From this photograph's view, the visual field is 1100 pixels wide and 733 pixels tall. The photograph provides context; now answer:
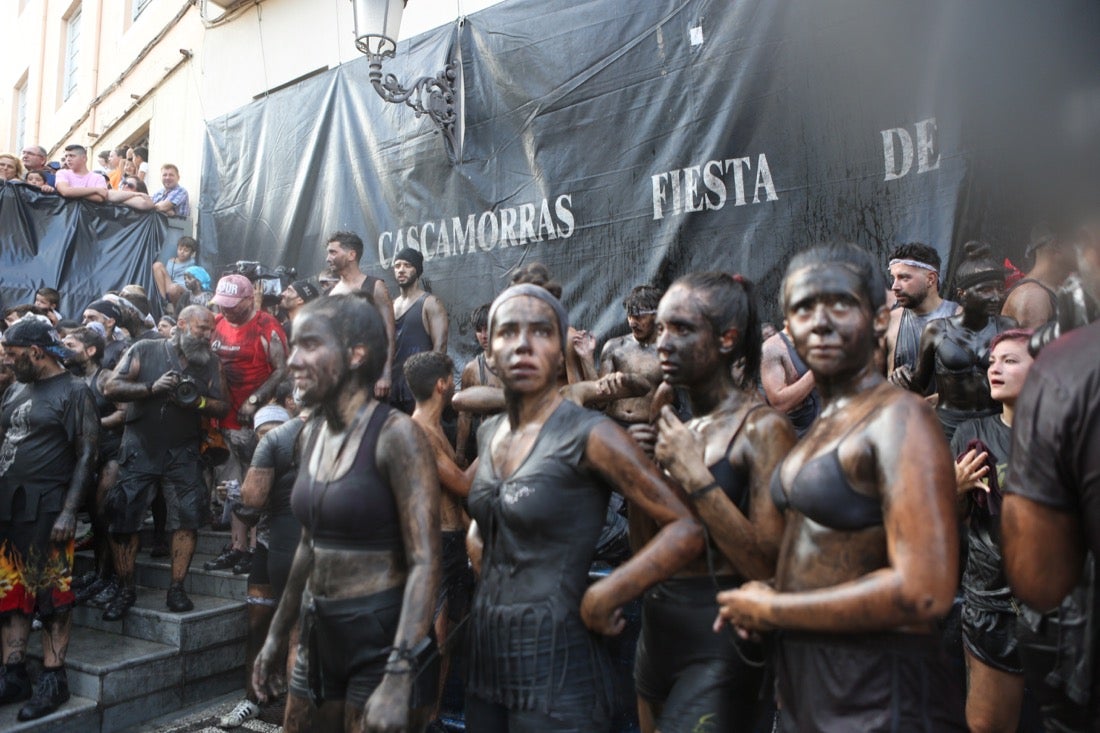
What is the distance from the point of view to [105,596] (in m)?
6.05

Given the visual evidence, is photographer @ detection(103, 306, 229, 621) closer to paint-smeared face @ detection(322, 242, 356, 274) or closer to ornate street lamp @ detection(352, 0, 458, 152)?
paint-smeared face @ detection(322, 242, 356, 274)

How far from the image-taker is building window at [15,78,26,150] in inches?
792

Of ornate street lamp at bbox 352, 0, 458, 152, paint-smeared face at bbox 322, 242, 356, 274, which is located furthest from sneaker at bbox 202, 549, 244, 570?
ornate street lamp at bbox 352, 0, 458, 152

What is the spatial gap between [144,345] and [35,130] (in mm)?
16427

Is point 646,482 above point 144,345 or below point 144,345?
below

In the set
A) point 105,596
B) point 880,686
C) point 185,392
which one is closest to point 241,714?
point 105,596

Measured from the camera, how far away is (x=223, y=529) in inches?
297

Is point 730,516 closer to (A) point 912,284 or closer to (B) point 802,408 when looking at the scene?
(B) point 802,408

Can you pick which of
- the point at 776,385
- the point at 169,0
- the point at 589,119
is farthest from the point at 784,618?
the point at 169,0

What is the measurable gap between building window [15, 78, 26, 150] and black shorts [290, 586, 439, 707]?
22.2 metres

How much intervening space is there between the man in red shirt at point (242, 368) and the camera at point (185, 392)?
18.8 inches

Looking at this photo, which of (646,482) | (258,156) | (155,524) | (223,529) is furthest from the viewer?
(258,156)

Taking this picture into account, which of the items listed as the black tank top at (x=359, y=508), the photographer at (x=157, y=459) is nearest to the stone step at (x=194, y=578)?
the photographer at (x=157, y=459)

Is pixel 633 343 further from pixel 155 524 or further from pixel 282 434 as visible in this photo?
pixel 155 524
